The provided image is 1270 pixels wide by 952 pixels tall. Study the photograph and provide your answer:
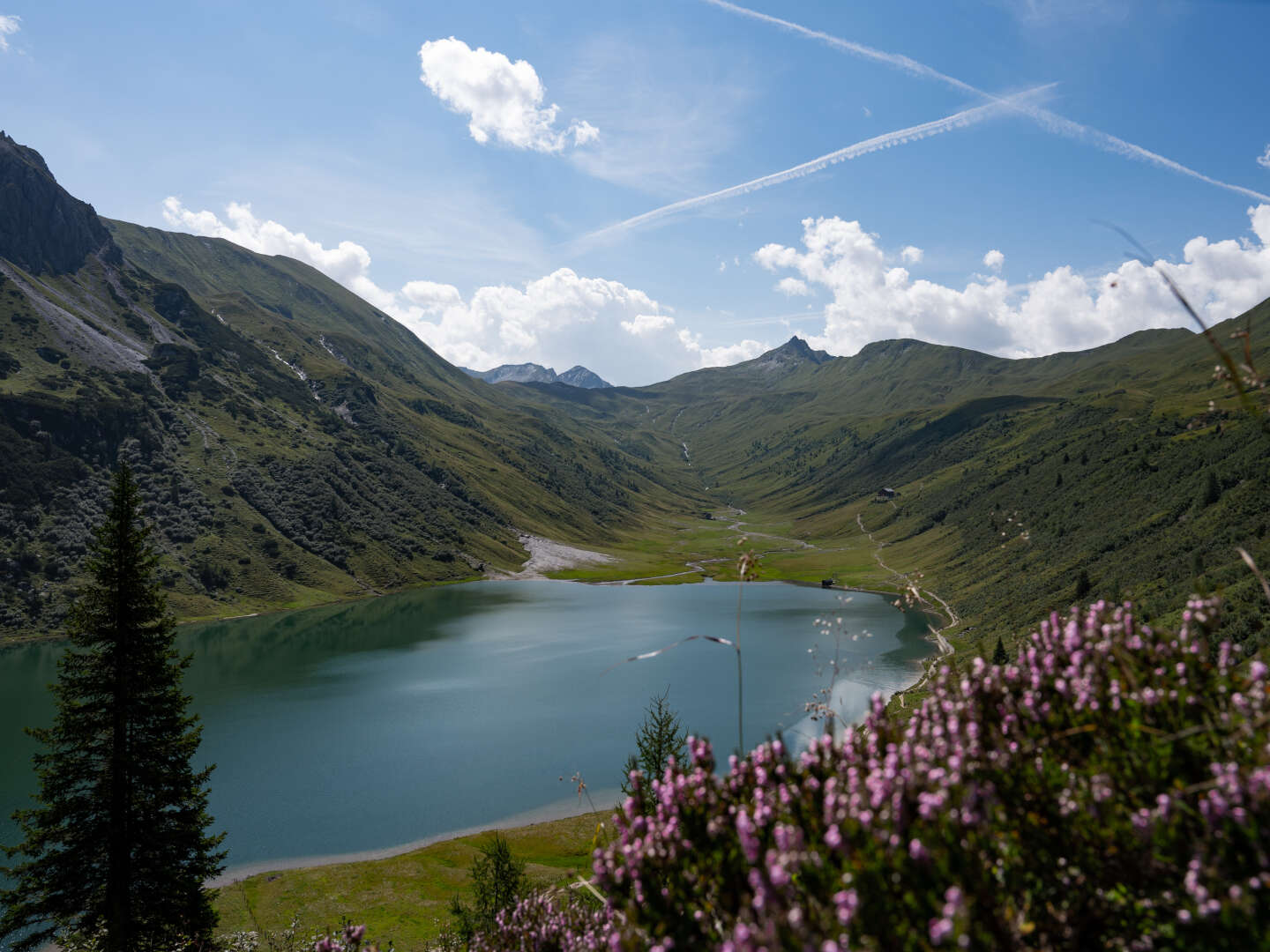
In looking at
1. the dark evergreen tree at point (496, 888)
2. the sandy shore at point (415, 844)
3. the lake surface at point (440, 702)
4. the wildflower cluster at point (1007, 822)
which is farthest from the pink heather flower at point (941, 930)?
the sandy shore at point (415, 844)

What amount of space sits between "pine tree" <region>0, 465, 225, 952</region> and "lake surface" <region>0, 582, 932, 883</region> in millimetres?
27527

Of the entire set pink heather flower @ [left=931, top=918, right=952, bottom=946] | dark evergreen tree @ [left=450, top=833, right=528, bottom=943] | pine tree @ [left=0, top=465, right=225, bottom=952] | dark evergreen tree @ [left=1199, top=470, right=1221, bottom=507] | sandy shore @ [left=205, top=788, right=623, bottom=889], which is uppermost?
dark evergreen tree @ [left=1199, top=470, right=1221, bottom=507]

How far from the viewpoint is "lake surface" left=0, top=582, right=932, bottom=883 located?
61.7 m

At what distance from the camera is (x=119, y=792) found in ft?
85.8

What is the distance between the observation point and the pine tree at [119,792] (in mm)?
25500

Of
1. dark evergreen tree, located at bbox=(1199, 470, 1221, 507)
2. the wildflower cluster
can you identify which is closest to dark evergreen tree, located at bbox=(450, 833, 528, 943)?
the wildflower cluster

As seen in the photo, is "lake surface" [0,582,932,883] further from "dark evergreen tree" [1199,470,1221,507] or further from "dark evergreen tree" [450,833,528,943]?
"dark evergreen tree" [1199,470,1221,507]

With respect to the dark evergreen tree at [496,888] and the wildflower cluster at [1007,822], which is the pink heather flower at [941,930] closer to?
the wildflower cluster at [1007,822]

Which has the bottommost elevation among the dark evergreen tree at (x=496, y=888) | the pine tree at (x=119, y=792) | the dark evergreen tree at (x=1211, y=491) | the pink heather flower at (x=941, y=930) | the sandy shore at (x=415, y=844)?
the sandy shore at (x=415, y=844)

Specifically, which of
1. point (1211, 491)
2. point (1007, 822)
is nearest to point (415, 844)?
point (1007, 822)

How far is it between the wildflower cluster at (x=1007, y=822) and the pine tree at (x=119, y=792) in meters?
29.0

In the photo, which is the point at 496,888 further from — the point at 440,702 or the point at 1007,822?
the point at 440,702

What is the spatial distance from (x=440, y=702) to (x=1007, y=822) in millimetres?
96868

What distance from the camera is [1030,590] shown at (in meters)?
125
